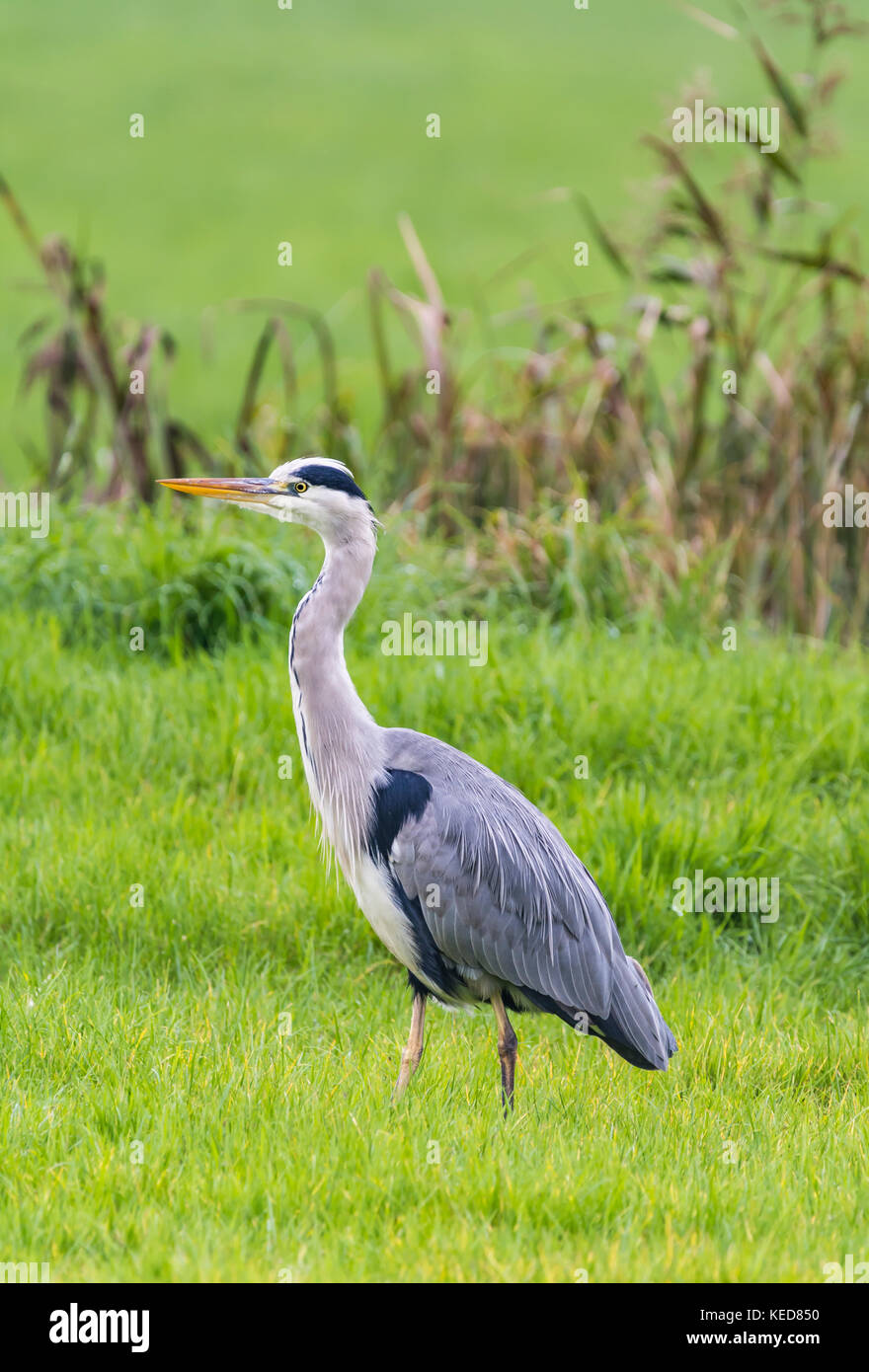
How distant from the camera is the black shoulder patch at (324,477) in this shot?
450cm

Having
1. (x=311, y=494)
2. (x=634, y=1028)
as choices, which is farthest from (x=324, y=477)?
(x=634, y=1028)

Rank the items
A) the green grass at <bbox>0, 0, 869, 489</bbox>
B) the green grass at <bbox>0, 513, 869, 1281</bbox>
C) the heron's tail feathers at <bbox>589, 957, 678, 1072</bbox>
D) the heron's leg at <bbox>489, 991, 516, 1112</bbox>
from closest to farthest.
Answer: the green grass at <bbox>0, 513, 869, 1281</bbox>
the heron's leg at <bbox>489, 991, 516, 1112</bbox>
the heron's tail feathers at <bbox>589, 957, 678, 1072</bbox>
the green grass at <bbox>0, 0, 869, 489</bbox>

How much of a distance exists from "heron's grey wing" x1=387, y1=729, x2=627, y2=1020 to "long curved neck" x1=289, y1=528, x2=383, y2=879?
134 mm

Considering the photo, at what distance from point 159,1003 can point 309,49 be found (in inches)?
1089

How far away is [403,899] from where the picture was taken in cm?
443

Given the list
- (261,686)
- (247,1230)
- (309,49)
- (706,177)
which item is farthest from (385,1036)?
(309,49)

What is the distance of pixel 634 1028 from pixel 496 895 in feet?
1.82

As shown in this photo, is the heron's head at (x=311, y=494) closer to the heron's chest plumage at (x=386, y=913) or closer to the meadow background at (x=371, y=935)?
the heron's chest plumage at (x=386, y=913)

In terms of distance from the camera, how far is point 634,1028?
4.37 m

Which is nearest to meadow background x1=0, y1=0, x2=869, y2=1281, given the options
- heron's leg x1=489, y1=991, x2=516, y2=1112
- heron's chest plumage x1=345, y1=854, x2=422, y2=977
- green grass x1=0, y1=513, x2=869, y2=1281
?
green grass x1=0, y1=513, x2=869, y2=1281

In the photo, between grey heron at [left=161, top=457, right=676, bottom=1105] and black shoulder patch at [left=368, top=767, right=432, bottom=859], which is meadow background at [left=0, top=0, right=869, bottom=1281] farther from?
black shoulder patch at [left=368, top=767, right=432, bottom=859]

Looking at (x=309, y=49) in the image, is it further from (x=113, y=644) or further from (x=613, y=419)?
(x=113, y=644)

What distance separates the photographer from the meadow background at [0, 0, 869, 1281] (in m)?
3.55

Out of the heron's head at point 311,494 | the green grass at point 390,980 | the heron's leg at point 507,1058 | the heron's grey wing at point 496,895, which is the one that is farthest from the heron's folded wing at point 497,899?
the heron's head at point 311,494
